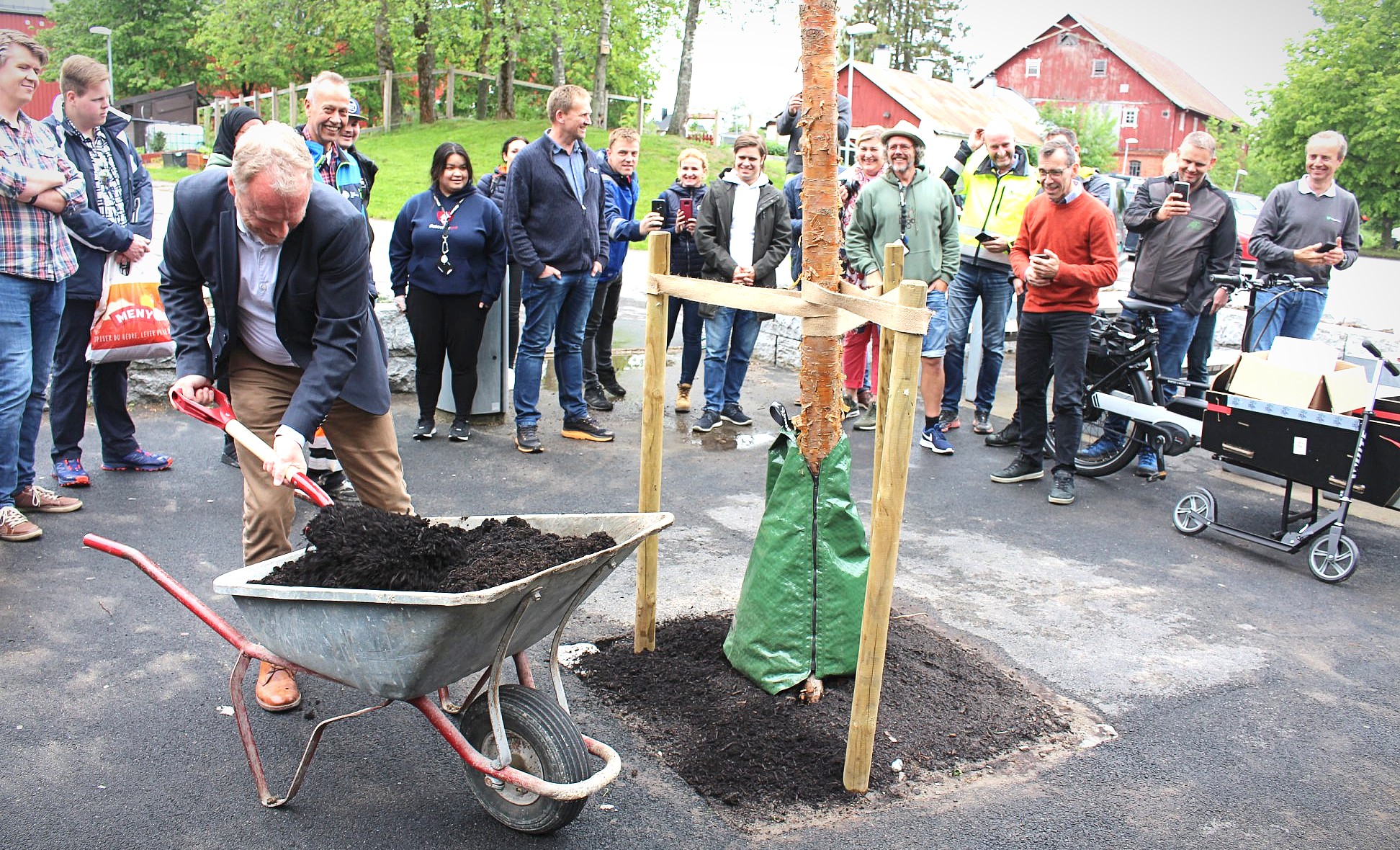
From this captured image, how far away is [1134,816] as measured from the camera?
308 cm

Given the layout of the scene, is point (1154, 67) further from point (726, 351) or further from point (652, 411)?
point (652, 411)

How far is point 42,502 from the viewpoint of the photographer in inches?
204

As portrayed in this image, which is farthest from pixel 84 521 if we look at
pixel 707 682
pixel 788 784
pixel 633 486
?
pixel 788 784

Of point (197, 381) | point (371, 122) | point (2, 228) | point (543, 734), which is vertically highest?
point (371, 122)

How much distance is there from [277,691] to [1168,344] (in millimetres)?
5976

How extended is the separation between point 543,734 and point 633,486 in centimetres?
348

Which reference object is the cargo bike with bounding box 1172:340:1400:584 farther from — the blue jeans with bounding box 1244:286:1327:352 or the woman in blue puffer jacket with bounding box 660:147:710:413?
the woman in blue puffer jacket with bounding box 660:147:710:413

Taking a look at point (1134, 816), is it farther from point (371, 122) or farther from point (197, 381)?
point (371, 122)

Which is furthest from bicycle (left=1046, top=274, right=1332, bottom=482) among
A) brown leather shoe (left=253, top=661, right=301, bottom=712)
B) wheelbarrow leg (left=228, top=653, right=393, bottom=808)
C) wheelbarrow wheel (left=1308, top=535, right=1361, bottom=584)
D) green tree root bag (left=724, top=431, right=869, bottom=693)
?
wheelbarrow leg (left=228, top=653, right=393, bottom=808)

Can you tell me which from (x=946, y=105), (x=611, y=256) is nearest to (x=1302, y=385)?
(x=611, y=256)

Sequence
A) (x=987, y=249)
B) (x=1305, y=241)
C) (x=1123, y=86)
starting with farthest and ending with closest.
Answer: (x=1123, y=86)
(x=1305, y=241)
(x=987, y=249)

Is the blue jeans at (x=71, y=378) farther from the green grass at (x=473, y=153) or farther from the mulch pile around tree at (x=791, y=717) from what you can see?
the green grass at (x=473, y=153)

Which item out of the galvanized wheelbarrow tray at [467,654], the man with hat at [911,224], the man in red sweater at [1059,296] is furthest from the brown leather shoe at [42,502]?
the man in red sweater at [1059,296]

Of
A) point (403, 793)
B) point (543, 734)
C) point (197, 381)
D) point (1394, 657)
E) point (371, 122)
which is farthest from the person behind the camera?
point (371, 122)
